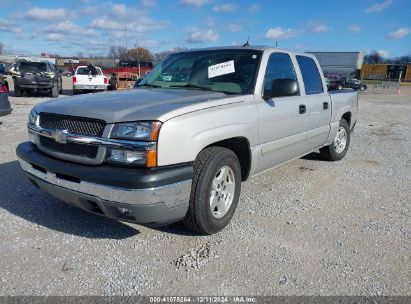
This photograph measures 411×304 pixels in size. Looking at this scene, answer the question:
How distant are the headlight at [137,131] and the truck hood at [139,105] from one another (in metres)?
0.04

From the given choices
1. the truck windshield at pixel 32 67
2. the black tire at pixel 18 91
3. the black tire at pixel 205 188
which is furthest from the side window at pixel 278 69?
the black tire at pixel 18 91

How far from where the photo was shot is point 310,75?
5074mm

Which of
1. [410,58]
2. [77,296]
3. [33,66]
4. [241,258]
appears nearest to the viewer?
[77,296]

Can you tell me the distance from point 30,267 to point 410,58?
11901 centimetres

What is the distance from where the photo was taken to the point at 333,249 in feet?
10.7

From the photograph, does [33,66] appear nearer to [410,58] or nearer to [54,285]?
[54,285]

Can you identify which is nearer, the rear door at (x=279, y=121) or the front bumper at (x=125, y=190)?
the front bumper at (x=125, y=190)

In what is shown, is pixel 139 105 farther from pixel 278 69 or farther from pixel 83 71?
pixel 83 71

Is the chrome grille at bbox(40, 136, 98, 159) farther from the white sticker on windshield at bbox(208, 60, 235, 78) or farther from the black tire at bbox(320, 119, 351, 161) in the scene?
the black tire at bbox(320, 119, 351, 161)

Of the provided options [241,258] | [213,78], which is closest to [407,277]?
[241,258]

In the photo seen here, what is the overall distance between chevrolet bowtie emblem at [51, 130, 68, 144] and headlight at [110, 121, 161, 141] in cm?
48

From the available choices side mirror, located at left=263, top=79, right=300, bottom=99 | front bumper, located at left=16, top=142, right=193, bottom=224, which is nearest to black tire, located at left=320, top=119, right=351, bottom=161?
side mirror, located at left=263, top=79, right=300, bottom=99

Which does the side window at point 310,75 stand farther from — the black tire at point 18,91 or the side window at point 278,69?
the black tire at point 18,91

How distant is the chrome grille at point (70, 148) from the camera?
2865 mm
